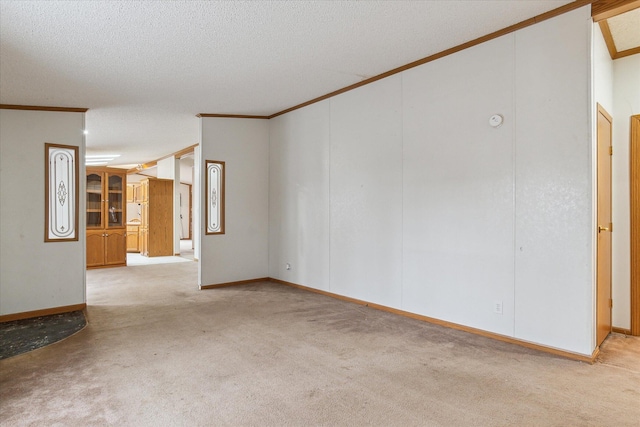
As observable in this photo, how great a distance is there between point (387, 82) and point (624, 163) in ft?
8.66

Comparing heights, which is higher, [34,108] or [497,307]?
[34,108]

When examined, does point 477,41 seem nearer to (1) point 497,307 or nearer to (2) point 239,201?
(1) point 497,307

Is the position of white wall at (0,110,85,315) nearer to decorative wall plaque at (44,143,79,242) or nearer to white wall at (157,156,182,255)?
decorative wall plaque at (44,143,79,242)

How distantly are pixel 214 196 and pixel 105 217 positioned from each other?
3588 mm

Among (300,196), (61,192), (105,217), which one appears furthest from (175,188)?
(300,196)

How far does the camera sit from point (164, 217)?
10.2 metres

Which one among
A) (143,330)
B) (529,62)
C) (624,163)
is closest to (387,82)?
(529,62)

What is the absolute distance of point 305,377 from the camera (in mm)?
2812

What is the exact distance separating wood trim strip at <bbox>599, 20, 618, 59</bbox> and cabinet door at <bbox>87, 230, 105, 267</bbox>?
30.1 feet

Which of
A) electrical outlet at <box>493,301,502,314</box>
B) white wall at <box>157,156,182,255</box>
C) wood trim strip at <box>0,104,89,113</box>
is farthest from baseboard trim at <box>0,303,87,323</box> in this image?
white wall at <box>157,156,182,255</box>

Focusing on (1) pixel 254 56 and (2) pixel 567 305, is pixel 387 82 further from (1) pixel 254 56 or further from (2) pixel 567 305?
(2) pixel 567 305

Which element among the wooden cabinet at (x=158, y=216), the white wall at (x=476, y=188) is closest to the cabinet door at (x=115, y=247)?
the wooden cabinet at (x=158, y=216)

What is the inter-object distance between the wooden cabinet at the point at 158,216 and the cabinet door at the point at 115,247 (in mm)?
1333

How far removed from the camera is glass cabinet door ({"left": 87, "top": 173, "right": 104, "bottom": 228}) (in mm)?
8109
